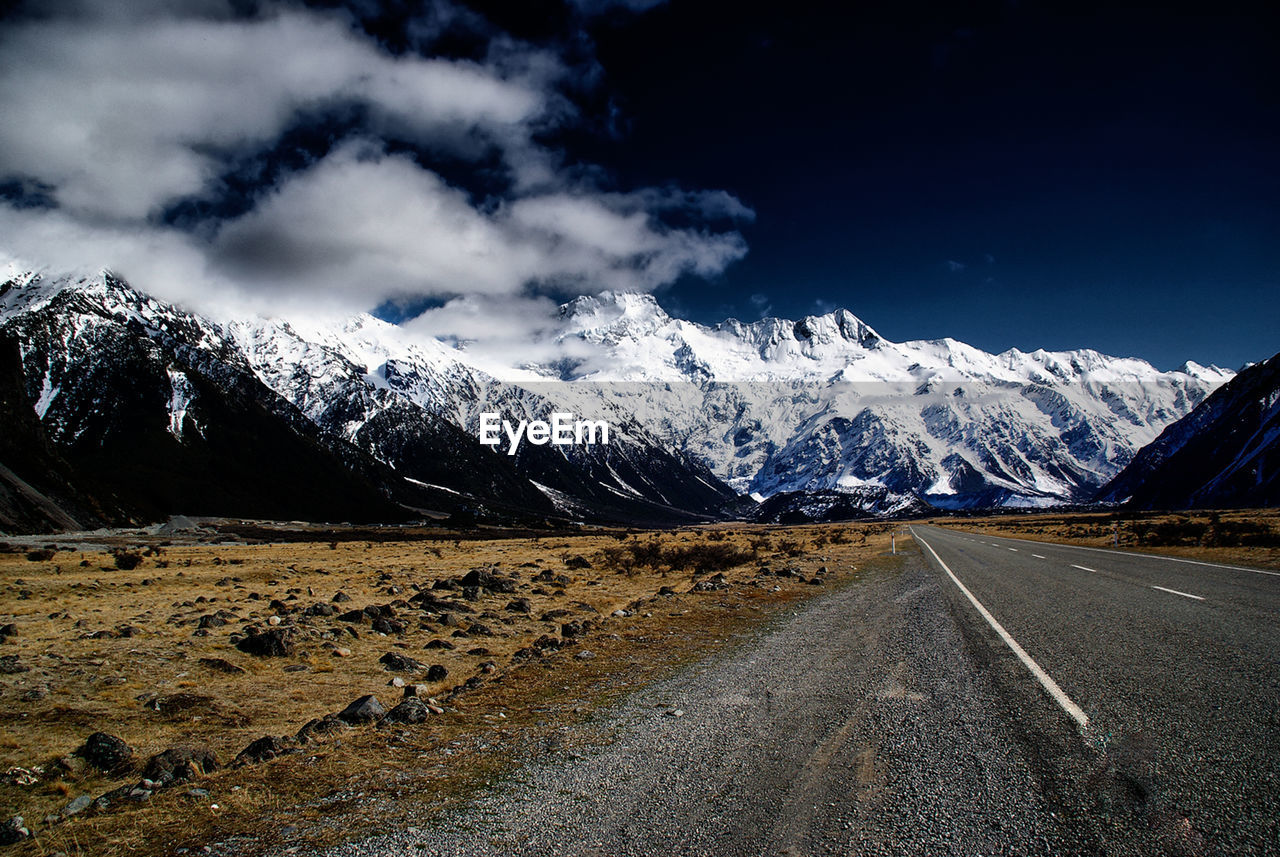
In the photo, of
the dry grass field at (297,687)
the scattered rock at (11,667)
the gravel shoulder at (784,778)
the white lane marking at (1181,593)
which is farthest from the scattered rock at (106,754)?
the white lane marking at (1181,593)

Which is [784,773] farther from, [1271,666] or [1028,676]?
[1271,666]

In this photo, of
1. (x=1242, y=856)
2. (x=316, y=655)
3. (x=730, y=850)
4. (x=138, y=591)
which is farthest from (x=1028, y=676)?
(x=138, y=591)

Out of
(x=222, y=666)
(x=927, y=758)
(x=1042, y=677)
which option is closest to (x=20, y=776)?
(x=222, y=666)

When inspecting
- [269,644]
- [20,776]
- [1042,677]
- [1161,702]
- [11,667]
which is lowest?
[269,644]

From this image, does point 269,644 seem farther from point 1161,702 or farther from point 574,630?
point 1161,702

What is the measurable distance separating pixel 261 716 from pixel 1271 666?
44.3 feet

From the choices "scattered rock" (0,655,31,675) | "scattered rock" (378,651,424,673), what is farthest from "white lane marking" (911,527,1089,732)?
"scattered rock" (0,655,31,675)

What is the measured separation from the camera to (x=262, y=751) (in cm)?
641

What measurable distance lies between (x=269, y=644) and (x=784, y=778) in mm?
10594

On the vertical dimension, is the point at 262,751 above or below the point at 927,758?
below

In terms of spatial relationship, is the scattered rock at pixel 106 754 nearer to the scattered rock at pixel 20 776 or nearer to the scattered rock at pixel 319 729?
the scattered rock at pixel 20 776

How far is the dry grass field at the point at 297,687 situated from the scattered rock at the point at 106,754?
0.11 metres

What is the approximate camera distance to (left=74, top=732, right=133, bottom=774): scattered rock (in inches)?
249

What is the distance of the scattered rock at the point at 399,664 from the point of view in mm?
10514
